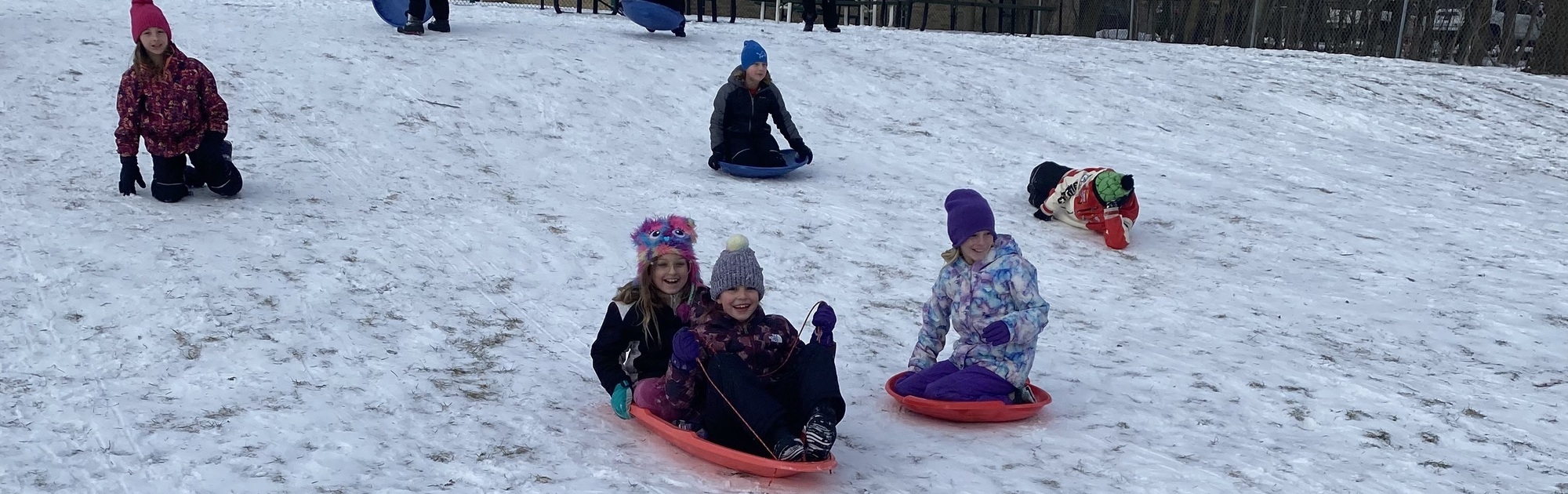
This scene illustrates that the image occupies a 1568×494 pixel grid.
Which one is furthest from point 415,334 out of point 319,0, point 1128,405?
point 319,0

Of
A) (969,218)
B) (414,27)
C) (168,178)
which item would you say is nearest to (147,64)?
(168,178)

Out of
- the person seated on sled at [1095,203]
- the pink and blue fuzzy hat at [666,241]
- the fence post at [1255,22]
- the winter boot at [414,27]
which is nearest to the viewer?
the pink and blue fuzzy hat at [666,241]

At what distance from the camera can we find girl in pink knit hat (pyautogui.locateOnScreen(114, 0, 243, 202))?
619 cm

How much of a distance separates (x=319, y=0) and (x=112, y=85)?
588 cm

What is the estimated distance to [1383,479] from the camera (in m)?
3.66

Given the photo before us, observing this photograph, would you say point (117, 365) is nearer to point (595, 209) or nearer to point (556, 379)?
point (556, 379)

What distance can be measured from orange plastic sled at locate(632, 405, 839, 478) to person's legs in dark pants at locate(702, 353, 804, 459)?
4 cm

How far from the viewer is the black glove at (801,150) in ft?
27.0

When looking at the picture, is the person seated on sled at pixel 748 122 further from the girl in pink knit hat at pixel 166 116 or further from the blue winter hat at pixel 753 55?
the girl in pink knit hat at pixel 166 116

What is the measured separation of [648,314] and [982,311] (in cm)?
119

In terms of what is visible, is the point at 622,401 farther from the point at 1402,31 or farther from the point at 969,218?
the point at 1402,31

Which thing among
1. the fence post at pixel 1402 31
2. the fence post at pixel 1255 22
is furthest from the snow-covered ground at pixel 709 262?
the fence post at pixel 1255 22

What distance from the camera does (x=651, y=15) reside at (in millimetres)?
12680

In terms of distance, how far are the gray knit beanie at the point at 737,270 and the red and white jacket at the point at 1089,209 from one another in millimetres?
3895
